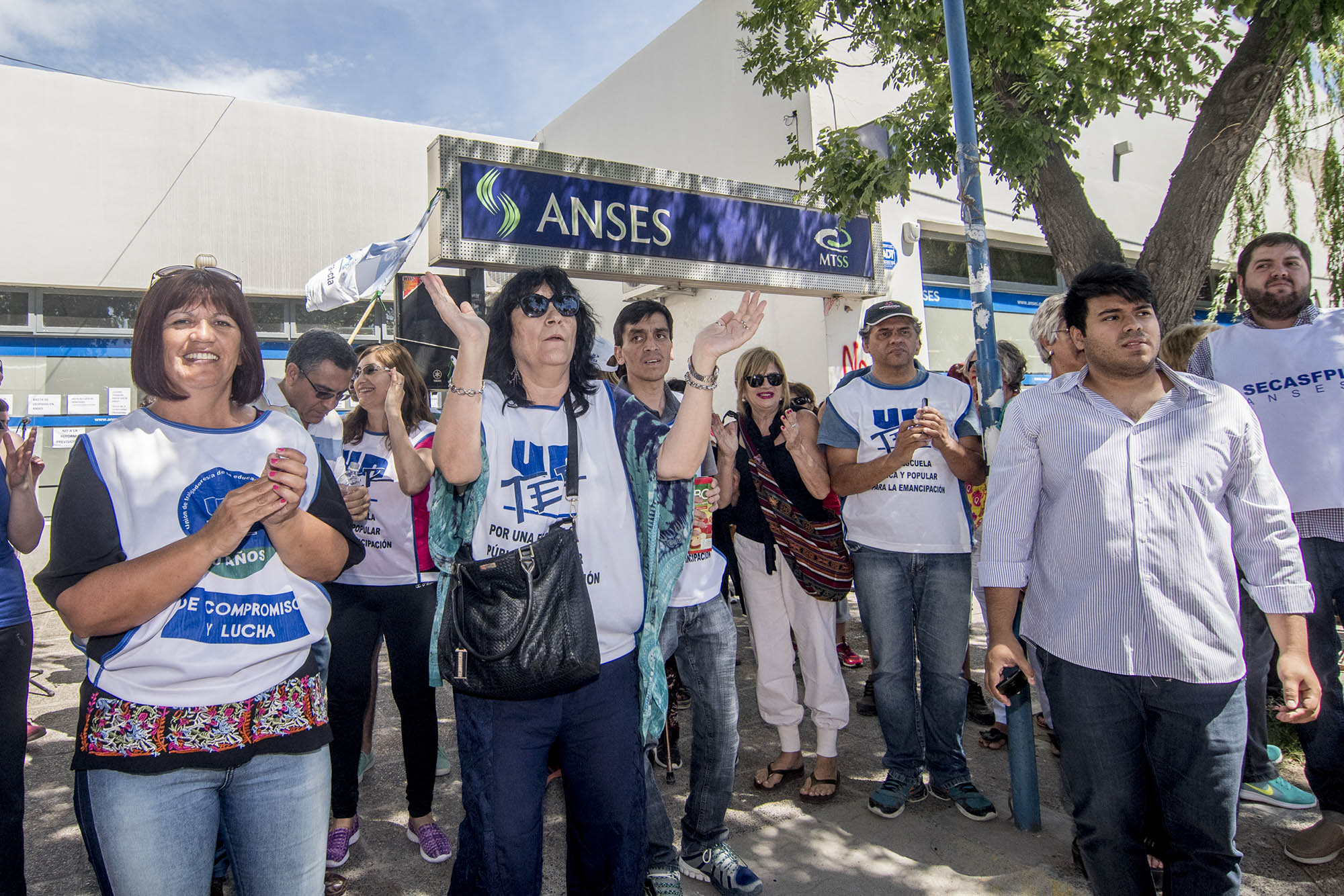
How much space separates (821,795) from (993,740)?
1142 mm

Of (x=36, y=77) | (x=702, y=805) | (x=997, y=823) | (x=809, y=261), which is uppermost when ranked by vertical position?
(x=36, y=77)

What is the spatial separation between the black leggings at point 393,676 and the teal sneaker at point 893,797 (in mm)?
1834

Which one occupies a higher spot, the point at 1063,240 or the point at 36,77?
the point at 36,77

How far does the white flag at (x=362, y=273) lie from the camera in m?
6.43

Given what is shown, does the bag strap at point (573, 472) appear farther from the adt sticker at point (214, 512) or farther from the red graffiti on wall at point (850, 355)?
the red graffiti on wall at point (850, 355)

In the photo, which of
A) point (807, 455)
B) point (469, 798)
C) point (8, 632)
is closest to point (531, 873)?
point (469, 798)

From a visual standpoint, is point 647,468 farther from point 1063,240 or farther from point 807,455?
point 1063,240

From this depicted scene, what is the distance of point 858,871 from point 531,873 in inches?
60.7

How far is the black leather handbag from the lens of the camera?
1979mm

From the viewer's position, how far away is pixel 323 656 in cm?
325

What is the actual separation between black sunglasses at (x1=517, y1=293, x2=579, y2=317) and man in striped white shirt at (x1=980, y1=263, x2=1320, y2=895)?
1.40 meters

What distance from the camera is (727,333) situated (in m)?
2.35

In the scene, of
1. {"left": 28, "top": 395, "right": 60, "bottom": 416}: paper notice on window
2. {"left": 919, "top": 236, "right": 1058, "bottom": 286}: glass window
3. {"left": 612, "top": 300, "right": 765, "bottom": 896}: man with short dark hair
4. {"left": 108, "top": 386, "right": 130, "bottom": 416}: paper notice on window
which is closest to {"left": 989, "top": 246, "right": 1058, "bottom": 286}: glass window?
{"left": 919, "top": 236, "right": 1058, "bottom": 286}: glass window

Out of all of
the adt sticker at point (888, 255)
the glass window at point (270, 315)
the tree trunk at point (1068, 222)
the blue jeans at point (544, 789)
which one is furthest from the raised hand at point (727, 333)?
the glass window at point (270, 315)
